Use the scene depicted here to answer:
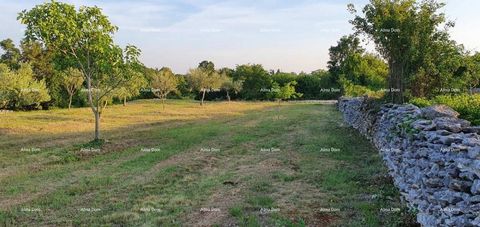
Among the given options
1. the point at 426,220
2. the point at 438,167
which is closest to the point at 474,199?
the point at 438,167

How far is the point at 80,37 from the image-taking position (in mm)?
22109

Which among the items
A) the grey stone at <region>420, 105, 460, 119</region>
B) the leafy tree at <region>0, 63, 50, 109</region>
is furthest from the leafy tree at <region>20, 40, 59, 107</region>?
the grey stone at <region>420, 105, 460, 119</region>

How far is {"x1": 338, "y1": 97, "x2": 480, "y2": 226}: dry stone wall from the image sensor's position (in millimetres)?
6500

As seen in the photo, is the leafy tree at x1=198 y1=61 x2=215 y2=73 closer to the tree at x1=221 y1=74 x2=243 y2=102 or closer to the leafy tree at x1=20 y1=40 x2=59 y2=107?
the tree at x1=221 y1=74 x2=243 y2=102

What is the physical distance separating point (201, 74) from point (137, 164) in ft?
170

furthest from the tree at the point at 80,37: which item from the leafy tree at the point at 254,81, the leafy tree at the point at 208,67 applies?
the leafy tree at the point at 254,81

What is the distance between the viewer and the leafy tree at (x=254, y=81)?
79188 millimetres

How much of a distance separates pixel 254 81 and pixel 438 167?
239 feet

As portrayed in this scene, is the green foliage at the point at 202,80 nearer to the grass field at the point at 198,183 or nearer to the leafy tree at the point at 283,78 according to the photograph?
the leafy tree at the point at 283,78

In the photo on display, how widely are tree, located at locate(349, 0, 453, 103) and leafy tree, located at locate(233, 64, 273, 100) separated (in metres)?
56.5

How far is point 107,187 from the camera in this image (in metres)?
13.8

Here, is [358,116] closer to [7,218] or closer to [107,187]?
[107,187]

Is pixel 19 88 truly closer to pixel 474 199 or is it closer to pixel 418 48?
pixel 418 48

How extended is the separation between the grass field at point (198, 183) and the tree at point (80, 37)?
4.31 meters
